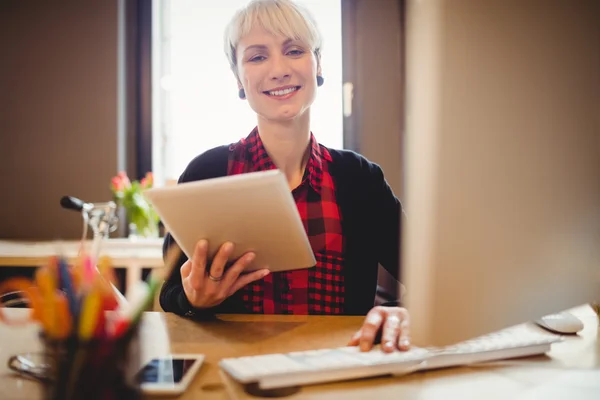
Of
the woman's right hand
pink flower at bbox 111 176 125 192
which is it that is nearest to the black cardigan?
the woman's right hand

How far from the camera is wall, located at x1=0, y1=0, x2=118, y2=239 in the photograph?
90.8 inches

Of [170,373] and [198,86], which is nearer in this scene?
[170,373]

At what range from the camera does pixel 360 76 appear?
2387 mm

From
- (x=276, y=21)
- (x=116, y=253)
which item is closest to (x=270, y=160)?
(x=276, y=21)

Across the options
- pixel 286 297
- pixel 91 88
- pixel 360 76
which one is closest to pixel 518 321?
pixel 286 297

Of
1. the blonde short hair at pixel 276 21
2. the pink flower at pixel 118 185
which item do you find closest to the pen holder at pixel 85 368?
the blonde short hair at pixel 276 21

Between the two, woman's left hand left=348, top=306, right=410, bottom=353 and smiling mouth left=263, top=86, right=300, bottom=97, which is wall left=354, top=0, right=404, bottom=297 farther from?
woman's left hand left=348, top=306, right=410, bottom=353

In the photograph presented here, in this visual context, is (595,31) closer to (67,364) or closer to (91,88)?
(67,364)

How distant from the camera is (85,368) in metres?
0.34

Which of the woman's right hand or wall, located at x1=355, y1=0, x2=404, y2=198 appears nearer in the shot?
the woman's right hand

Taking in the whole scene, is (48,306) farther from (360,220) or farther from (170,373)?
(360,220)

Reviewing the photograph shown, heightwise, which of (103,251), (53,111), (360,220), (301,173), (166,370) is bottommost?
(103,251)

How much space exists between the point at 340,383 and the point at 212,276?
0.30 metres

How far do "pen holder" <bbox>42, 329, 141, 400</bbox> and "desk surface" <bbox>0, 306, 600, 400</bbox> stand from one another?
160 millimetres
